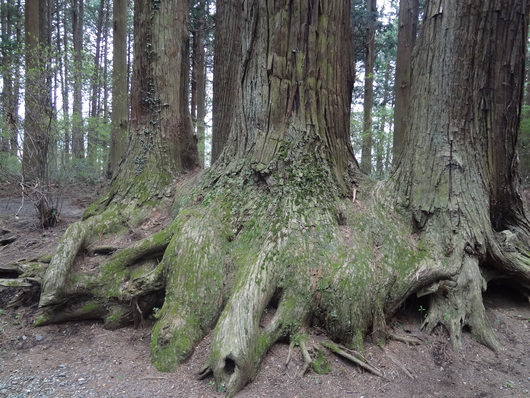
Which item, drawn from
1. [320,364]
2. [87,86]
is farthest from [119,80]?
[320,364]

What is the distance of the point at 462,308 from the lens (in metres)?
3.43

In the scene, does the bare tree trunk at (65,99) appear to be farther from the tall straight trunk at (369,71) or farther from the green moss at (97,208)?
the tall straight trunk at (369,71)

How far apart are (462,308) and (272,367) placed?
2037 millimetres

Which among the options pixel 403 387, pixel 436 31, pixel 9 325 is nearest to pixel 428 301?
pixel 403 387

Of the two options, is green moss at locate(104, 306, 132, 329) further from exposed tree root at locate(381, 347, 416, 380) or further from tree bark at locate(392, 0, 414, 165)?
tree bark at locate(392, 0, 414, 165)

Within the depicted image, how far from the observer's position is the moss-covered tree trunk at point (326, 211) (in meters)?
3.23

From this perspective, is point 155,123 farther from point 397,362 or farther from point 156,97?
point 397,362

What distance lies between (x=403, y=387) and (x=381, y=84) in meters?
21.3

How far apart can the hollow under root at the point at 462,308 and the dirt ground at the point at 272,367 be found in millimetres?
97

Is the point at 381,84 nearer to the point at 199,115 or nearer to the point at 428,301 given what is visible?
the point at 199,115

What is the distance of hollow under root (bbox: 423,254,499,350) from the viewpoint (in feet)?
11.0

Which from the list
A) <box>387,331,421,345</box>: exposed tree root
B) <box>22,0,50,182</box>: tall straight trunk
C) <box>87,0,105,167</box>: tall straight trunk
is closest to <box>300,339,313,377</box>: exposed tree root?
<box>387,331,421,345</box>: exposed tree root

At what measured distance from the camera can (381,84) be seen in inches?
835

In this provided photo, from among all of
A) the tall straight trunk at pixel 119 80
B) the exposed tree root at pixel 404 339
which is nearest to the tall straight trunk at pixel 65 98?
the tall straight trunk at pixel 119 80
